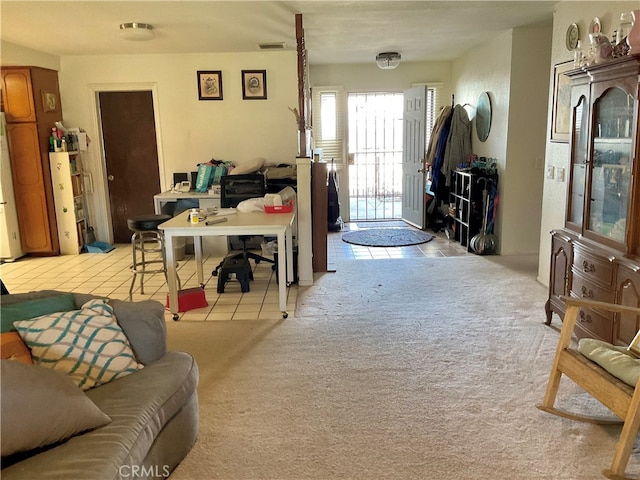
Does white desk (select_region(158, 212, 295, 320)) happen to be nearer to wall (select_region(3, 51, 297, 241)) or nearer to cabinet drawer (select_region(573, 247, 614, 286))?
cabinet drawer (select_region(573, 247, 614, 286))

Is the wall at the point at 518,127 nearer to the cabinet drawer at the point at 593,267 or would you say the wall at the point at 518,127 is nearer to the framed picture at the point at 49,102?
the cabinet drawer at the point at 593,267

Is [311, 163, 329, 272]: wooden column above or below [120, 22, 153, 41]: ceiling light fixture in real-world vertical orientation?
below

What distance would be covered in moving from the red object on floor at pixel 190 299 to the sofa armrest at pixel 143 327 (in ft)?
5.51

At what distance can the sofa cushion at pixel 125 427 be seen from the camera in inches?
58.7

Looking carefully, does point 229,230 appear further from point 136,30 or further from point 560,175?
point 560,175

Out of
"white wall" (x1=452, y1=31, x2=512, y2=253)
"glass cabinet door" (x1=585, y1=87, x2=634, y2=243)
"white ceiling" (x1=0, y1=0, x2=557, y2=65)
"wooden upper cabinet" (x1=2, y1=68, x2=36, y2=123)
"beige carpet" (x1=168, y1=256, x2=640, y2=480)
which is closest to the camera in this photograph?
"beige carpet" (x1=168, y1=256, x2=640, y2=480)

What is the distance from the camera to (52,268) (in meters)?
5.36

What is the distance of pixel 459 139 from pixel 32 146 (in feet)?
16.8

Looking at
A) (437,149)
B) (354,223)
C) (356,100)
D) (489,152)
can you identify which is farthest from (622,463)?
(356,100)

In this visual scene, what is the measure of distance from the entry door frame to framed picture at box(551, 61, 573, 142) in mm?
4468

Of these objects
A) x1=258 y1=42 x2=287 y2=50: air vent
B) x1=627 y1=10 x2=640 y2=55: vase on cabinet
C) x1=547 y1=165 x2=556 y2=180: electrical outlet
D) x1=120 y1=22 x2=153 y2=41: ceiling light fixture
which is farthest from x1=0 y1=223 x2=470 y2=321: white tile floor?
x1=627 y1=10 x2=640 y2=55: vase on cabinet

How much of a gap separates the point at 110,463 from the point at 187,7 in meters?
3.44

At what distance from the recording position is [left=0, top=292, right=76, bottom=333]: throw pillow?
6.42ft

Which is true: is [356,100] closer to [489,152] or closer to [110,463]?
[489,152]
